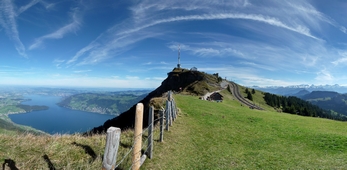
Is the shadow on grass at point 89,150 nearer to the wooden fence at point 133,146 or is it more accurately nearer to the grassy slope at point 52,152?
the grassy slope at point 52,152

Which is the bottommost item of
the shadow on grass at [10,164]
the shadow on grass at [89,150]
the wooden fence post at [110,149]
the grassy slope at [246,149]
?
the grassy slope at [246,149]

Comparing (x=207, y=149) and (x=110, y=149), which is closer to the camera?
(x=110, y=149)

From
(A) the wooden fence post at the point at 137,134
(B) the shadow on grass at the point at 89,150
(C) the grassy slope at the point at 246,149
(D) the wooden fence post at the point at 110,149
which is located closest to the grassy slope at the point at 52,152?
(B) the shadow on grass at the point at 89,150

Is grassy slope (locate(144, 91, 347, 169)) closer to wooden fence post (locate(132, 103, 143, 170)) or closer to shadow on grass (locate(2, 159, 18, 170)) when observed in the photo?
wooden fence post (locate(132, 103, 143, 170))

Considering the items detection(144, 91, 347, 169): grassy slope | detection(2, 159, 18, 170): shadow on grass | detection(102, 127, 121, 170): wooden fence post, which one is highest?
detection(102, 127, 121, 170): wooden fence post

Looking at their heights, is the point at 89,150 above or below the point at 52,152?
below

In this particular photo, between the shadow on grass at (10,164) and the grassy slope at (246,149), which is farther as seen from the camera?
the grassy slope at (246,149)

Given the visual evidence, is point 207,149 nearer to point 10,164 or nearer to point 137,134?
point 137,134

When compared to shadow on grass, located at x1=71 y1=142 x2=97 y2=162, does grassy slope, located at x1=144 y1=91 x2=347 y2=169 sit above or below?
below

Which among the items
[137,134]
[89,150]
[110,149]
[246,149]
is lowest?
[246,149]

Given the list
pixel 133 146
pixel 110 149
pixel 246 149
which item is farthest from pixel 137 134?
pixel 246 149

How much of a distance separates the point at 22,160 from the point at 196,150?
981 centimetres

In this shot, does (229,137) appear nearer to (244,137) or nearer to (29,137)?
(244,137)

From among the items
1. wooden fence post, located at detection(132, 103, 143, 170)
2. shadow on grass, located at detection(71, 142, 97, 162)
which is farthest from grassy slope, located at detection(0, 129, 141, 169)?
wooden fence post, located at detection(132, 103, 143, 170)
